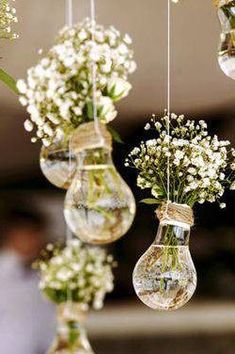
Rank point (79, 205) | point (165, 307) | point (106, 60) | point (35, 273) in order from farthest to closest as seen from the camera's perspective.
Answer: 1. point (35, 273)
2. point (165, 307)
3. point (106, 60)
4. point (79, 205)

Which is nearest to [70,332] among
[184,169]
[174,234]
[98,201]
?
[98,201]

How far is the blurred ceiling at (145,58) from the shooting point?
12.2ft

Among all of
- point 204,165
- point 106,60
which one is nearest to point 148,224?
point 204,165

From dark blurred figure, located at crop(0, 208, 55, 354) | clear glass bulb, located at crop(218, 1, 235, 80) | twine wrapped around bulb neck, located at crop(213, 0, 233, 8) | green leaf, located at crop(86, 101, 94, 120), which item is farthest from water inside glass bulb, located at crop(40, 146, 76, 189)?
dark blurred figure, located at crop(0, 208, 55, 354)

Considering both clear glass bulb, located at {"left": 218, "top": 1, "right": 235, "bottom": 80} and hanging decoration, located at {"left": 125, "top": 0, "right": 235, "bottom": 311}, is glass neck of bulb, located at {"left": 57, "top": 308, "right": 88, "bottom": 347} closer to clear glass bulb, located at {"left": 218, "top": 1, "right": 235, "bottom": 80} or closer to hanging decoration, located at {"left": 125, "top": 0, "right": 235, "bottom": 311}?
hanging decoration, located at {"left": 125, "top": 0, "right": 235, "bottom": 311}

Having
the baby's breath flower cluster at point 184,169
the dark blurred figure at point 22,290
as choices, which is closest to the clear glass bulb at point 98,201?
the baby's breath flower cluster at point 184,169

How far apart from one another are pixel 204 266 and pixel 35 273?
31.4 inches

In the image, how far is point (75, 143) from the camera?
5.69 ft

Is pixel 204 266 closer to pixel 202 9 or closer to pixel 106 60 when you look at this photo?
pixel 202 9

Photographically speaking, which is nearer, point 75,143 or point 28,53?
point 75,143

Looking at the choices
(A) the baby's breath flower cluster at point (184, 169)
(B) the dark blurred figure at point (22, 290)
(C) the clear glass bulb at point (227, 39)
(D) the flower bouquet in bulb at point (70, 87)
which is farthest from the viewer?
(B) the dark blurred figure at point (22, 290)

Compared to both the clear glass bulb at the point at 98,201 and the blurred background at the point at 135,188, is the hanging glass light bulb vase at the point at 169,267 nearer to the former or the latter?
the clear glass bulb at the point at 98,201

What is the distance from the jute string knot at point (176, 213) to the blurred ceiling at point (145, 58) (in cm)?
164

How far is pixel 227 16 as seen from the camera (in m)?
2.00
